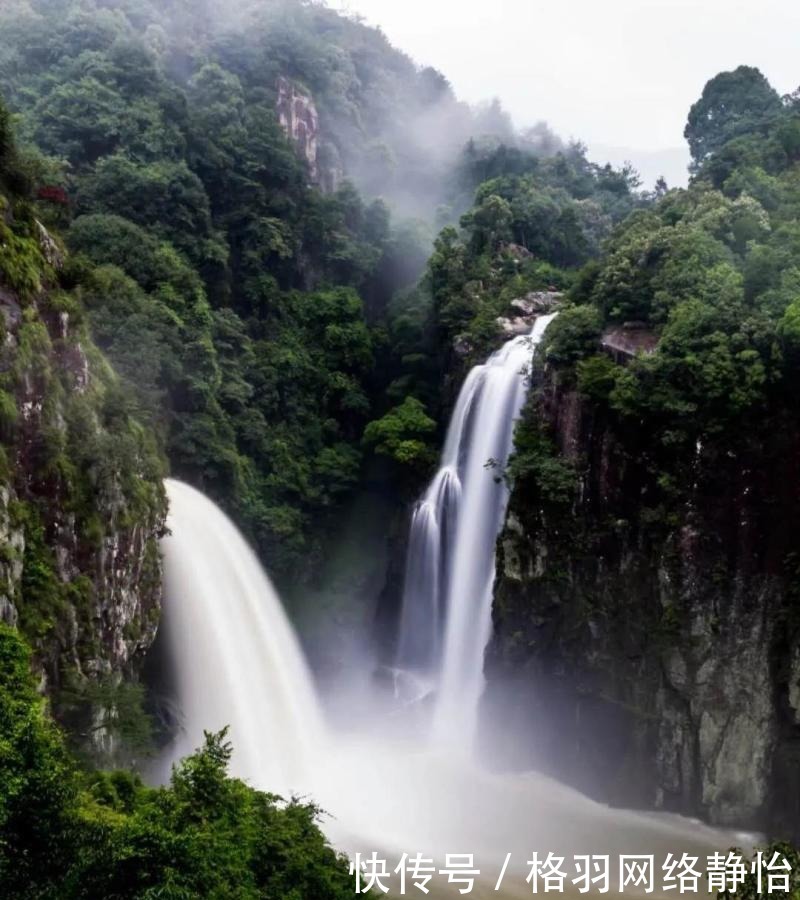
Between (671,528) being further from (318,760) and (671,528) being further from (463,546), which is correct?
(318,760)

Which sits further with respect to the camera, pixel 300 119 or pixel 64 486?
pixel 300 119

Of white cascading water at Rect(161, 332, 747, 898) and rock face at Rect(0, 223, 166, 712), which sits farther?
white cascading water at Rect(161, 332, 747, 898)

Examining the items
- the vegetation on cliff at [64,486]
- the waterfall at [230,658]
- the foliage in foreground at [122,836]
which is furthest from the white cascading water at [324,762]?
the foliage in foreground at [122,836]

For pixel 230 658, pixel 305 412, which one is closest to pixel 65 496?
pixel 230 658

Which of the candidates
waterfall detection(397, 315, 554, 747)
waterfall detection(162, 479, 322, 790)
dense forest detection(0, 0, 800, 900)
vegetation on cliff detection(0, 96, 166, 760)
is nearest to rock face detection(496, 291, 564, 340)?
dense forest detection(0, 0, 800, 900)

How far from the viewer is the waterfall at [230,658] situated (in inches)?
584

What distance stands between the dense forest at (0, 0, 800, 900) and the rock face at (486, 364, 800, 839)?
51mm

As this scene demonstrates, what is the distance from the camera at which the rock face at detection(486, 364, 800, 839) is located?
1416 cm

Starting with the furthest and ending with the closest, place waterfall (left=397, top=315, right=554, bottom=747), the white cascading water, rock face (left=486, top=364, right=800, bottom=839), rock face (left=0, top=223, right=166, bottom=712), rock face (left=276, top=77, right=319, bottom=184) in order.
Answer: rock face (left=276, top=77, right=319, bottom=184) < waterfall (left=397, top=315, right=554, bottom=747) < rock face (left=486, top=364, right=800, bottom=839) < the white cascading water < rock face (left=0, top=223, right=166, bottom=712)

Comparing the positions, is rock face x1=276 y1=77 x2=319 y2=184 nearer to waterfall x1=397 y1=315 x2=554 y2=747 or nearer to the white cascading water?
waterfall x1=397 y1=315 x2=554 y2=747

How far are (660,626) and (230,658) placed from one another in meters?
7.68

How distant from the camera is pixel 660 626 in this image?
15047 millimetres

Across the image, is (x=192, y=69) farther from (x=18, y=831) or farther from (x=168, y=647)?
(x=18, y=831)

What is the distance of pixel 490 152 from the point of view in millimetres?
44406
